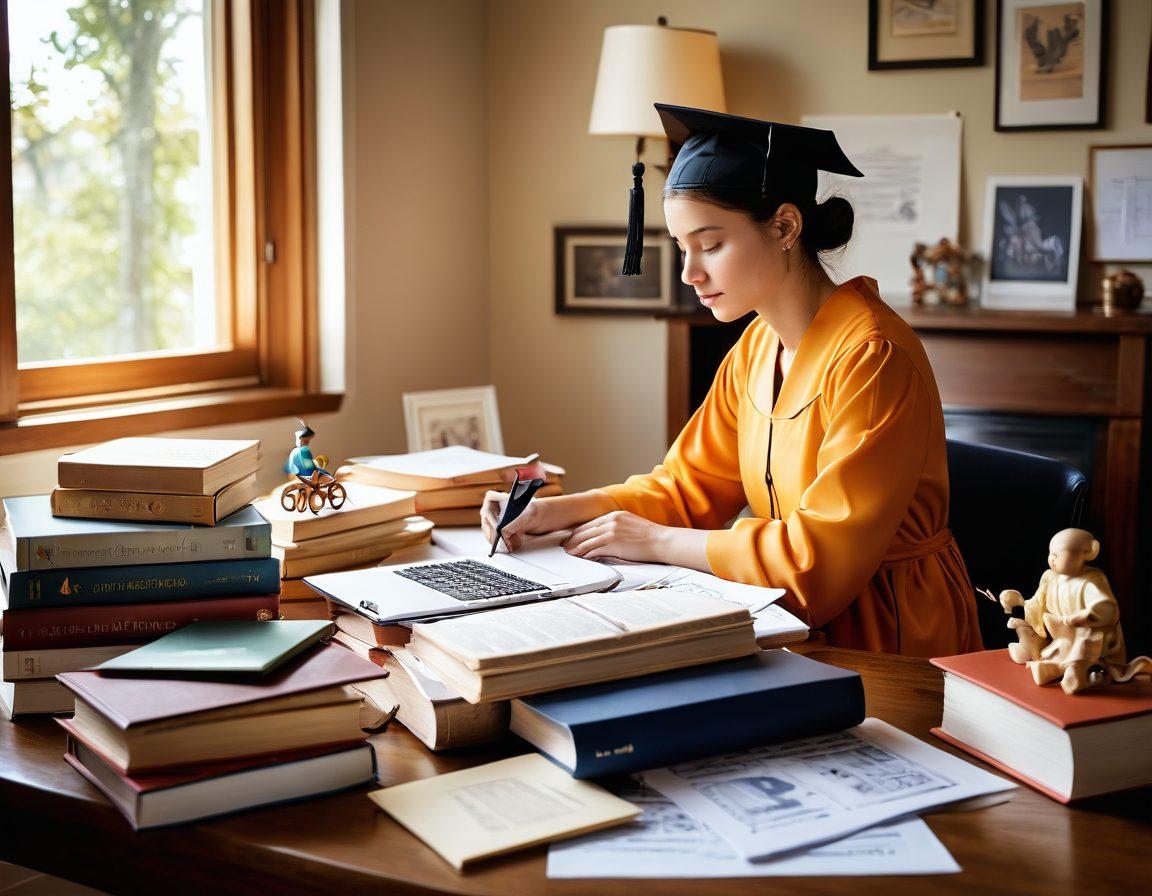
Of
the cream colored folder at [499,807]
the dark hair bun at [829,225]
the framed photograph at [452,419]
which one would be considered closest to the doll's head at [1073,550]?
the cream colored folder at [499,807]

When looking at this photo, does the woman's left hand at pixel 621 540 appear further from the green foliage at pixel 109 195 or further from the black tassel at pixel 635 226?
the green foliage at pixel 109 195

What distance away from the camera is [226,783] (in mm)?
931

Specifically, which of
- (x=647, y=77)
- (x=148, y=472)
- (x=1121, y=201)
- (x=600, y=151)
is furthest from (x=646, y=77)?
(x=148, y=472)

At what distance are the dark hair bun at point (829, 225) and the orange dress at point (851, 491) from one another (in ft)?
0.23

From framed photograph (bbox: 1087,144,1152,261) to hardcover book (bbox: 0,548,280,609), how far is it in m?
2.68

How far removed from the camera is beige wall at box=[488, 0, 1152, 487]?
3299mm

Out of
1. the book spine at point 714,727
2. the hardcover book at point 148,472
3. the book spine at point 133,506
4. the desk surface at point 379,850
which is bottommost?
the desk surface at point 379,850

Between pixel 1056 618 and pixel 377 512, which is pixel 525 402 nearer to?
pixel 377 512

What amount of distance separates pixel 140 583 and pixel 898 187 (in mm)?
2681

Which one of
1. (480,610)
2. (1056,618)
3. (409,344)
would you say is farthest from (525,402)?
(1056,618)

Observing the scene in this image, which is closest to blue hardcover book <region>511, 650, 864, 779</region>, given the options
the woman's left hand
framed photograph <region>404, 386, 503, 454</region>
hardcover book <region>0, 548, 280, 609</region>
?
hardcover book <region>0, 548, 280, 609</region>

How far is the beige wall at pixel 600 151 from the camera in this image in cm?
330

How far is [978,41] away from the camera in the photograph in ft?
10.6

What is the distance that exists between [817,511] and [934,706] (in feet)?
1.46
